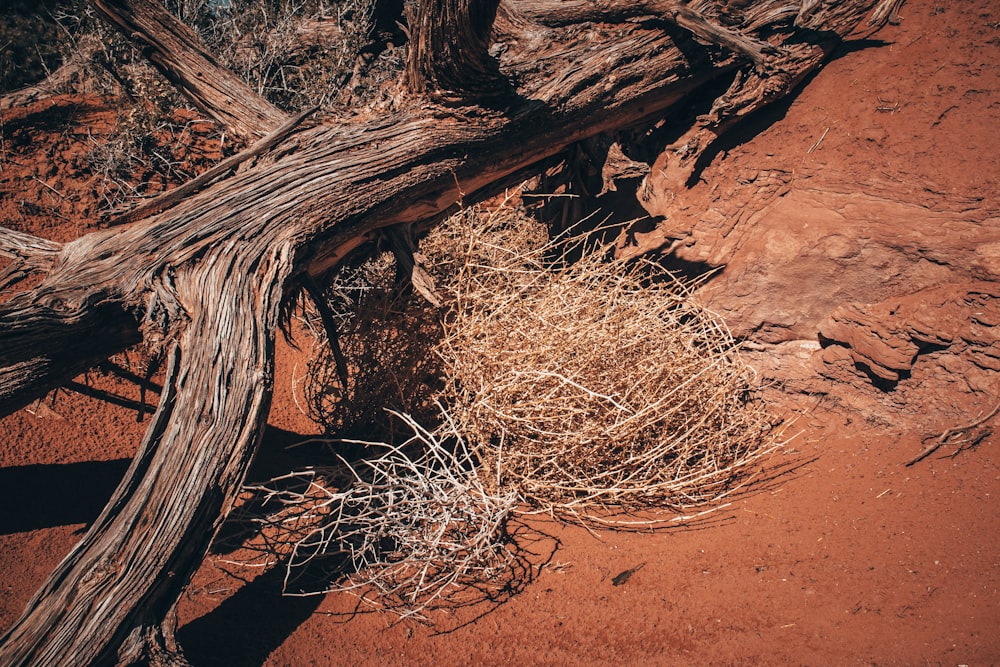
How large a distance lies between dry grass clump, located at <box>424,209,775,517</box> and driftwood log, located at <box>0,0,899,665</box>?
67 cm

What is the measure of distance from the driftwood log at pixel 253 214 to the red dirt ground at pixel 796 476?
0.44m

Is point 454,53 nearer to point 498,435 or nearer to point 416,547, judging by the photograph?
point 498,435

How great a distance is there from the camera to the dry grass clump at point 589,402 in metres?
2.75

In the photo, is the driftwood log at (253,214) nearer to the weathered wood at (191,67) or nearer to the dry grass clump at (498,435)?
the weathered wood at (191,67)

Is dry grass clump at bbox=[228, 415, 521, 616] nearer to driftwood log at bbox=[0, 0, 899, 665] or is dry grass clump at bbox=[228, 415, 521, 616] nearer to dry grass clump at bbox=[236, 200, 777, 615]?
dry grass clump at bbox=[236, 200, 777, 615]

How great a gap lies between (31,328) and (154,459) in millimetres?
654

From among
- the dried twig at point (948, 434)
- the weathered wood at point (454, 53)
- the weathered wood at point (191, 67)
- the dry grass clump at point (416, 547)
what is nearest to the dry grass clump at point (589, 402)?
the dry grass clump at point (416, 547)

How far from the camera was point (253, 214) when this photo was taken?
2.76m

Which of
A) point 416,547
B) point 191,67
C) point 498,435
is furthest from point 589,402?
point 191,67

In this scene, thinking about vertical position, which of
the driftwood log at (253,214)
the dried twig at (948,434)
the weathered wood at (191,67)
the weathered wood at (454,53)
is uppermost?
the weathered wood at (191,67)

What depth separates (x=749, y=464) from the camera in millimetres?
3186

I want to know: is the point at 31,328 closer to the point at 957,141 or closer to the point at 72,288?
the point at 72,288

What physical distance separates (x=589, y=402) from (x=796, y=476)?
108cm

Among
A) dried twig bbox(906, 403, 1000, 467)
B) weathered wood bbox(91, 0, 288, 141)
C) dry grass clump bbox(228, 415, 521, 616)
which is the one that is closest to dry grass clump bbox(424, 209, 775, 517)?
dry grass clump bbox(228, 415, 521, 616)
